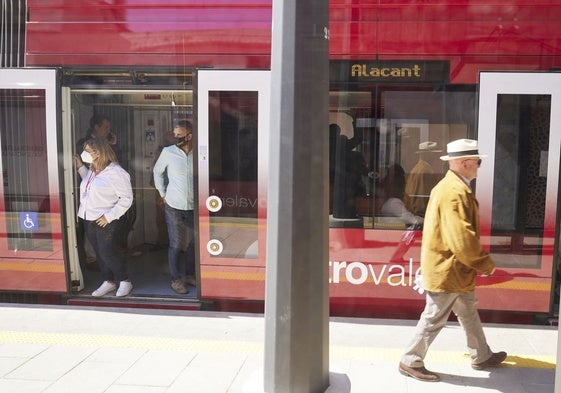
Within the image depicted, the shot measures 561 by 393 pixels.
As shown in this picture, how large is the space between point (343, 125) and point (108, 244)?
9.32ft

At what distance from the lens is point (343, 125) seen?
4.95 meters

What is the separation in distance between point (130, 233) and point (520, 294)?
17.0 feet

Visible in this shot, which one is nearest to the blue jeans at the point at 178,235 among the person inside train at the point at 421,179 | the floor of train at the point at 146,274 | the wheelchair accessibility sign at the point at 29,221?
the floor of train at the point at 146,274

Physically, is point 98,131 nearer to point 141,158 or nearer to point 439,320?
point 141,158

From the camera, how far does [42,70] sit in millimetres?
5168

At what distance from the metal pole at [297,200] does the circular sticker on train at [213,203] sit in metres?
2.20

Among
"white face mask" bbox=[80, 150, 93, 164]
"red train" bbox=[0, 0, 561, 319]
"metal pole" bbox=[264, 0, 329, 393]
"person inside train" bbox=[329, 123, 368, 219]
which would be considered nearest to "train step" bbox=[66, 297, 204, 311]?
"red train" bbox=[0, 0, 561, 319]

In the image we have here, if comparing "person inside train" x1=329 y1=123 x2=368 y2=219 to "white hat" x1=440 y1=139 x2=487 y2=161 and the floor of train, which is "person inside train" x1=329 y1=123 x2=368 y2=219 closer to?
"white hat" x1=440 y1=139 x2=487 y2=161

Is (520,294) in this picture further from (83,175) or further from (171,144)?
(83,175)

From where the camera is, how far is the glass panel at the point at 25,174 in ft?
17.5

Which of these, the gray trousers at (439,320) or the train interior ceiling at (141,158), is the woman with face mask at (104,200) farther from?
the gray trousers at (439,320)

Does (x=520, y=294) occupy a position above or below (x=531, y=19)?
below

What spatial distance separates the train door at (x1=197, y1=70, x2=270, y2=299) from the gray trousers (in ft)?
5.90

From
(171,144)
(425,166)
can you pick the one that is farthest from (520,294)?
A: (171,144)
